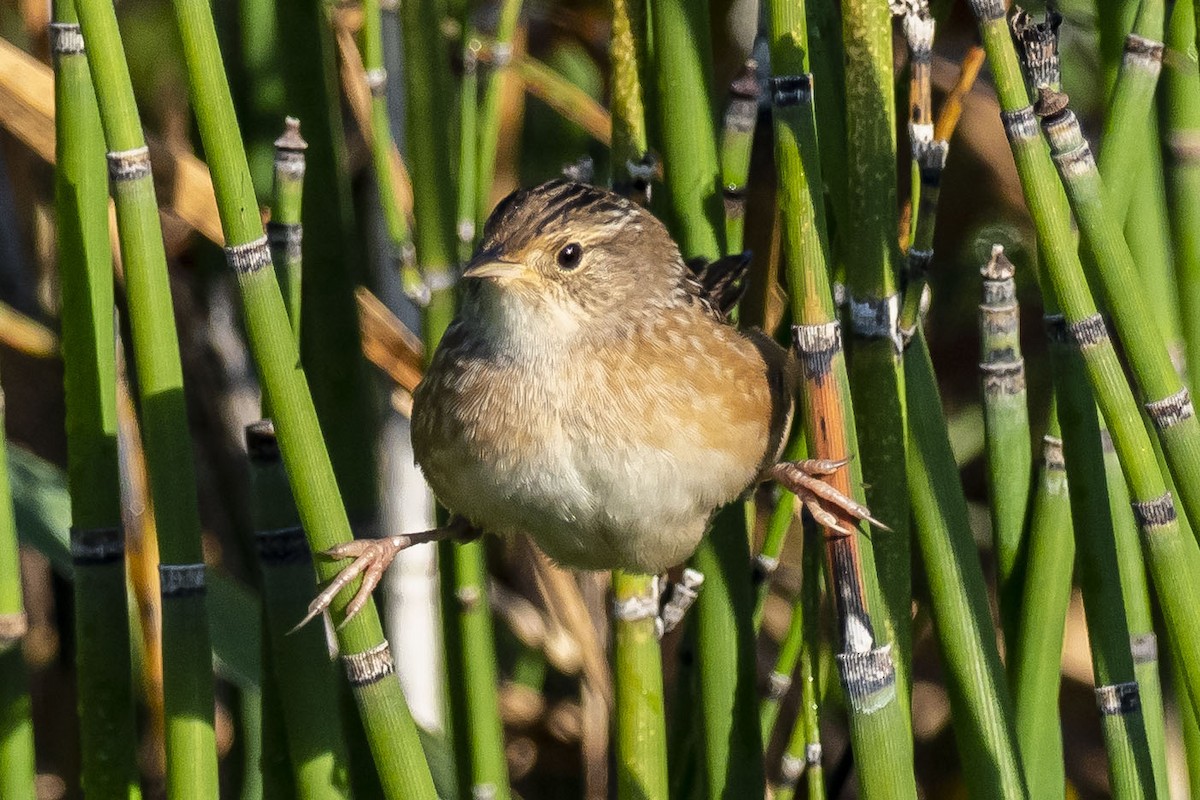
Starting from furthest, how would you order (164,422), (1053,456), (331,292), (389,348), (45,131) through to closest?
(389,348) → (45,131) → (331,292) → (1053,456) → (164,422)

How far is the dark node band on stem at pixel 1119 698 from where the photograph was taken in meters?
1.78

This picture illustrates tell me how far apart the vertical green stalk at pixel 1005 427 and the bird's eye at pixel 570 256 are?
1.67 ft

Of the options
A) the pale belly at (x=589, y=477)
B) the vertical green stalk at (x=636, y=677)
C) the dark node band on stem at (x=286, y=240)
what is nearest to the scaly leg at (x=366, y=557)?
the pale belly at (x=589, y=477)

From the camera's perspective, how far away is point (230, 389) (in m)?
3.04

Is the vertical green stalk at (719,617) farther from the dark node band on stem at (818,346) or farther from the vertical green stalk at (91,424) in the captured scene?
the vertical green stalk at (91,424)

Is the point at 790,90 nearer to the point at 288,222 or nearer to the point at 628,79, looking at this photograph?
the point at 628,79

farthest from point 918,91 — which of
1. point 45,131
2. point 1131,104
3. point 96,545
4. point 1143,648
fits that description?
point 45,131

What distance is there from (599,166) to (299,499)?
199 centimetres

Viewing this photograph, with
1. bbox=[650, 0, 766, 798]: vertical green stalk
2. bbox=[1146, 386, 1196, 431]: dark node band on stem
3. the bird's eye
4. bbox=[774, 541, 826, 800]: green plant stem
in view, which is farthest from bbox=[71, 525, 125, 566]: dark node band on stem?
bbox=[1146, 386, 1196, 431]: dark node band on stem

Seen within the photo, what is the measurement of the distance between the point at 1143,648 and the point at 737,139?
0.88m

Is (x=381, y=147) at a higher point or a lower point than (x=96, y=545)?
higher

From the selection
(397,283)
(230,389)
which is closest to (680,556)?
(397,283)

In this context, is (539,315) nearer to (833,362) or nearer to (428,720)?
(833,362)

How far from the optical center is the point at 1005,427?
1879mm
